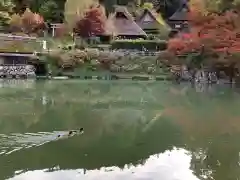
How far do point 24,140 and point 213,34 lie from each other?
20746 mm

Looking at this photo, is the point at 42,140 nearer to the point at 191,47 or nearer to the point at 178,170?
the point at 178,170

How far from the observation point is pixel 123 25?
42.1 meters

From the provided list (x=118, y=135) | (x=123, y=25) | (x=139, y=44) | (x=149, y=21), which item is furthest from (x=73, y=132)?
(x=149, y=21)

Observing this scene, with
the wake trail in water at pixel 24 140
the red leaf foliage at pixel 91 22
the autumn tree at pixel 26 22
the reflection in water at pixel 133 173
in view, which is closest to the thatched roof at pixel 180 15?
the red leaf foliage at pixel 91 22

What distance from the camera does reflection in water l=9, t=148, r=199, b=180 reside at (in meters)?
9.48

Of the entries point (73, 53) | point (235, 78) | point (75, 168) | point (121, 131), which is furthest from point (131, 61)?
point (75, 168)

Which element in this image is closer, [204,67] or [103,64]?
[204,67]

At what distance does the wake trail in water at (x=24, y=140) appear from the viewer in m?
11.5

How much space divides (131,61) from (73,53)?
4.62 meters

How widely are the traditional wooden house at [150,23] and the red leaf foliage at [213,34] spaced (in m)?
11.7

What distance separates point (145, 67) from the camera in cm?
3475

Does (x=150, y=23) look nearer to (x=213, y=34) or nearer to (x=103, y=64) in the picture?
(x=103, y=64)

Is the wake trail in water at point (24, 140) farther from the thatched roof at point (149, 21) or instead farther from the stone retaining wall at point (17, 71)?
the thatched roof at point (149, 21)

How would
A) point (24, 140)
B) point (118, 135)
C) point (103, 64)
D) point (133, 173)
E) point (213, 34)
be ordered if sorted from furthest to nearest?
point (103, 64) → point (213, 34) → point (118, 135) → point (24, 140) → point (133, 173)
